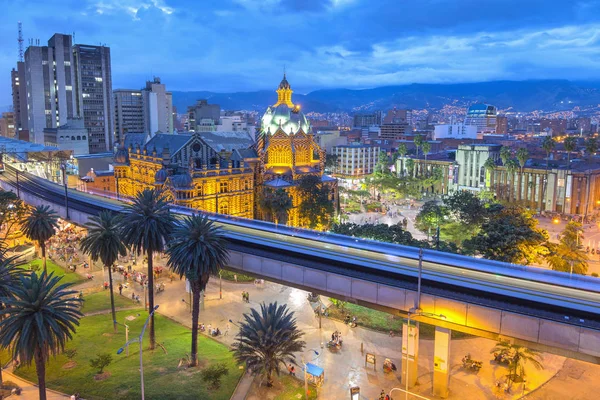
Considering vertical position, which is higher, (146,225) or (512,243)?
(146,225)

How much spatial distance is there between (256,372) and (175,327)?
1986 cm

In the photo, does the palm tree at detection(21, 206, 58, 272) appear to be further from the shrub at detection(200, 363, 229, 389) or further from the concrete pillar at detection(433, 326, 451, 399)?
the concrete pillar at detection(433, 326, 451, 399)

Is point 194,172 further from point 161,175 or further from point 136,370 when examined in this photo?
point 136,370

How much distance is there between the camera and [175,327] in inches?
2320

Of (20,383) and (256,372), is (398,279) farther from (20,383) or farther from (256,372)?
(20,383)

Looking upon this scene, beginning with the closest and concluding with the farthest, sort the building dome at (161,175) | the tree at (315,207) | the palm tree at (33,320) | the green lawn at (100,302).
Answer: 1. the palm tree at (33,320)
2. the green lawn at (100,302)
3. the tree at (315,207)
4. the building dome at (161,175)

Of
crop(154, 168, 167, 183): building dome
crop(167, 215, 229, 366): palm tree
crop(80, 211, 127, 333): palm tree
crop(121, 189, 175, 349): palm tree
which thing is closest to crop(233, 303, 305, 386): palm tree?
crop(167, 215, 229, 366): palm tree

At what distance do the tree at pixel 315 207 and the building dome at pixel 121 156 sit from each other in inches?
1859

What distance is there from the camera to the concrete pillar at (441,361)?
41.0 metres

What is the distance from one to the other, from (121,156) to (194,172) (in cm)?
3159

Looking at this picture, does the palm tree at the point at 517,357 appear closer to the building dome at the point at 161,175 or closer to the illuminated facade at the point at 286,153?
the illuminated facade at the point at 286,153

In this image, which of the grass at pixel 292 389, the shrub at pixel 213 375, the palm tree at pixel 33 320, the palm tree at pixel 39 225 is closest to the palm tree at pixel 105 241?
the palm tree at pixel 39 225

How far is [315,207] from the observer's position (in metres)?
97.9

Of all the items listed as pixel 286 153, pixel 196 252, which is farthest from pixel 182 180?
pixel 196 252
